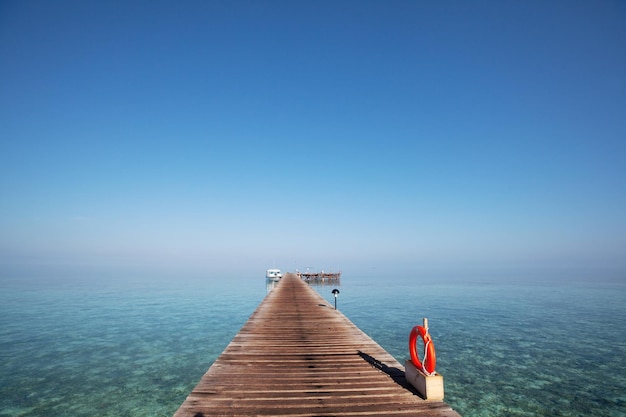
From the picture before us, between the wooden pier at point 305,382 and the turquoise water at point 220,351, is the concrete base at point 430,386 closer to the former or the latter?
the wooden pier at point 305,382

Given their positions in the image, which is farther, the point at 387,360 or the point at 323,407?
the point at 387,360

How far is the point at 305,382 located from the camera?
6.68 m

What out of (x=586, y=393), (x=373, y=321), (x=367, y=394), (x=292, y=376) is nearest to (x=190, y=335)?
(x=373, y=321)

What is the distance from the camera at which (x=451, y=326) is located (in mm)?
23734

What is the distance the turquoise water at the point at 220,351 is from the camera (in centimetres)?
1124

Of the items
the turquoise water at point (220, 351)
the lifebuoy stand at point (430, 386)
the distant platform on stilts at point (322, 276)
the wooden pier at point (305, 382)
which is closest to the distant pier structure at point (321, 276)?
the distant platform on stilts at point (322, 276)

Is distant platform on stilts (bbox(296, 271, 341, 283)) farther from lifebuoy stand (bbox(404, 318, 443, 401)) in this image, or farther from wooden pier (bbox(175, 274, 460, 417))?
lifebuoy stand (bbox(404, 318, 443, 401))

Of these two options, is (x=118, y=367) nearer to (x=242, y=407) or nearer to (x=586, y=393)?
(x=242, y=407)

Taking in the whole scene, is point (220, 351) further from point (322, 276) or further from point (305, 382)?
point (322, 276)

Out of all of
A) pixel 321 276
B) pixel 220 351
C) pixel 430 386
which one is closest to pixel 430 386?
pixel 430 386

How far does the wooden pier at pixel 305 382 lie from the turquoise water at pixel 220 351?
4.94m

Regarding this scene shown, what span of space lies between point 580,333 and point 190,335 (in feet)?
93.0

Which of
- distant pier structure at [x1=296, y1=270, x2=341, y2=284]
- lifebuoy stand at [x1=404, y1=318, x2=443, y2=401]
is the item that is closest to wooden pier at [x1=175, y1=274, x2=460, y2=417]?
A: lifebuoy stand at [x1=404, y1=318, x2=443, y2=401]

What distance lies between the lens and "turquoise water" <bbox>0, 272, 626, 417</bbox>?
11.2 metres
